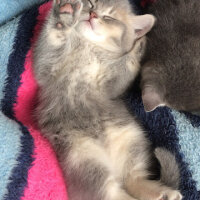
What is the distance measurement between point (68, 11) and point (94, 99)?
397mm

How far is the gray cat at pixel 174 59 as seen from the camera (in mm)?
1394

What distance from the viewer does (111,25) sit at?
4.95 feet

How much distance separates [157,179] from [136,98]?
401 millimetres

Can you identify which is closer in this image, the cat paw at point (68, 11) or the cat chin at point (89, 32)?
the cat paw at point (68, 11)

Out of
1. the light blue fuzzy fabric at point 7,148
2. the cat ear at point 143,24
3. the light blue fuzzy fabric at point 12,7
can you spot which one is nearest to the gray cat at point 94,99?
the cat ear at point 143,24

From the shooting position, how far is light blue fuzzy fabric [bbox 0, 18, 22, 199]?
4.49 feet

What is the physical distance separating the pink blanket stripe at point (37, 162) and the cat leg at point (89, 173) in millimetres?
60

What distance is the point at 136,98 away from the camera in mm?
1620

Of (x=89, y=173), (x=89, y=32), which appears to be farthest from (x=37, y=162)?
(x=89, y=32)

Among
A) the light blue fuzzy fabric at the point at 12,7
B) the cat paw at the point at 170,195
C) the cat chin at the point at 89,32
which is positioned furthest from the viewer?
the light blue fuzzy fabric at the point at 12,7

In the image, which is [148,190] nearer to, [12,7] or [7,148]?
[7,148]

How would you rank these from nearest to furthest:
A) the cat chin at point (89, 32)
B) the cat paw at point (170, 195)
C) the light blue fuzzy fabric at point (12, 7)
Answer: the cat paw at point (170, 195), the cat chin at point (89, 32), the light blue fuzzy fabric at point (12, 7)

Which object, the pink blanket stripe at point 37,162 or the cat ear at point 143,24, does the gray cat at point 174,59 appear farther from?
the pink blanket stripe at point 37,162

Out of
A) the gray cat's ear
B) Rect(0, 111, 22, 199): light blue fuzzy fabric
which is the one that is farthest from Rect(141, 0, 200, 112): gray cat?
Rect(0, 111, 22, 199): light blue fuzzy fabric
